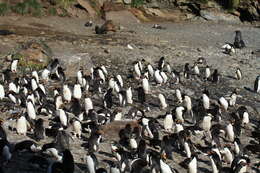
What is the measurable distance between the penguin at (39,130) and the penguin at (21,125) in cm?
45

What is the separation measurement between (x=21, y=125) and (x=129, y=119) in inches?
130

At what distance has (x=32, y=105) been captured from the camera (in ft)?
51.5

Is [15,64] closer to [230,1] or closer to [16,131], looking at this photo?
[16,131]

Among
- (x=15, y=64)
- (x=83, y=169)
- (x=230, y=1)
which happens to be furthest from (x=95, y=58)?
(x=230, y=1)

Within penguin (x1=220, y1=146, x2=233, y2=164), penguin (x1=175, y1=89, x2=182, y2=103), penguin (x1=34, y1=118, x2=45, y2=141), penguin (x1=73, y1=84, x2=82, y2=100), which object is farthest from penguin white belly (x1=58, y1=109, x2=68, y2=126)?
penguin (x1=175, y1=89, x2=182, y2=103)

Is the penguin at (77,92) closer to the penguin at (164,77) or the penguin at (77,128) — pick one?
the penguin at (77,128)

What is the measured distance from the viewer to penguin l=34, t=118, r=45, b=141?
13.8 metres

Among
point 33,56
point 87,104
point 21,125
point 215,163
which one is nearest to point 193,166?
point 215,163

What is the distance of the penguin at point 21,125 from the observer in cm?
1419

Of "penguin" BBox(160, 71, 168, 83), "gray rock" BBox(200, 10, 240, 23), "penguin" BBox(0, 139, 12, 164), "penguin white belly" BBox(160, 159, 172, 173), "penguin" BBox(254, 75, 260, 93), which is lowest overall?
"gray rock" BBox(200, 10, 240, 23)

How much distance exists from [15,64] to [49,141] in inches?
315

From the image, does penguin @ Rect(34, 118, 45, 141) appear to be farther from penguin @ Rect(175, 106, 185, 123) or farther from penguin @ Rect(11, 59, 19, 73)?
penguin @ Rect(11, 59, 19, 73)

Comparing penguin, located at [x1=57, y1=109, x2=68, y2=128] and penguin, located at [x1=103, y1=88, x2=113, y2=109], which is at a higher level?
penguin, located at [x1=57, y1=109, x2=68, y2=128]

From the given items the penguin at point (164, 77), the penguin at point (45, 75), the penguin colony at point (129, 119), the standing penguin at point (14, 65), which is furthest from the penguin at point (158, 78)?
the standing penguin at point (14, 65)
